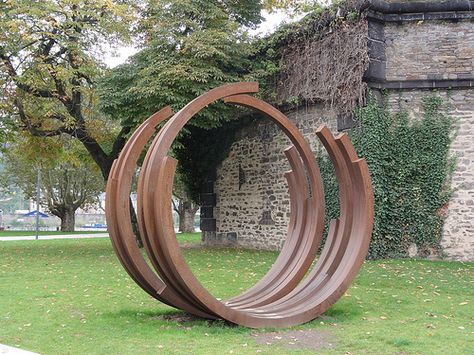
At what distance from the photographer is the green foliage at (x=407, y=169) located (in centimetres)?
1395

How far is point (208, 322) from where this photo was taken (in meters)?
6.82

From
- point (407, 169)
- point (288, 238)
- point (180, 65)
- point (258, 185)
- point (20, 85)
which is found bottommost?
point (288, 238)

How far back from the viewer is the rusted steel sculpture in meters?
6.23

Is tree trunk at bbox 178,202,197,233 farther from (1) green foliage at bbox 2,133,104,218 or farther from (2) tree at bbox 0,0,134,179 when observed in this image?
(2) tree at bbox 0,0,134,179

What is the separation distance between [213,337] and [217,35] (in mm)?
10592

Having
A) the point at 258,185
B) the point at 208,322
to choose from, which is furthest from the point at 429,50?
the point at 208,322

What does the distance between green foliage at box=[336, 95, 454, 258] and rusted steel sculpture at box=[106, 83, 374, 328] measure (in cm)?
624

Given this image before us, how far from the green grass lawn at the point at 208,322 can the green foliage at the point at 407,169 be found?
50.0 inches

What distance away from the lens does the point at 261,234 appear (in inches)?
685

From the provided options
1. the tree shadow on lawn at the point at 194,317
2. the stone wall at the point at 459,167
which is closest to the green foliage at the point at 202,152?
the stone wall at the point at 459,167

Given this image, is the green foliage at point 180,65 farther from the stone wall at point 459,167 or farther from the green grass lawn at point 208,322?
the green grass lawn at point 208,322

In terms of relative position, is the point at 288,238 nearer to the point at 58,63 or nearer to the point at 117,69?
the point at 117,69

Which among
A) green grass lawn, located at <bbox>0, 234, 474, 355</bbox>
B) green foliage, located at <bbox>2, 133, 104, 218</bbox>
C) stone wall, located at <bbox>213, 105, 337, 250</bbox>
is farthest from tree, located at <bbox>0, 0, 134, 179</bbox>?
green foliage, located at <bbox>2, 133, 104, 218</bbox>

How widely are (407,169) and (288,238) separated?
7.01 metres
